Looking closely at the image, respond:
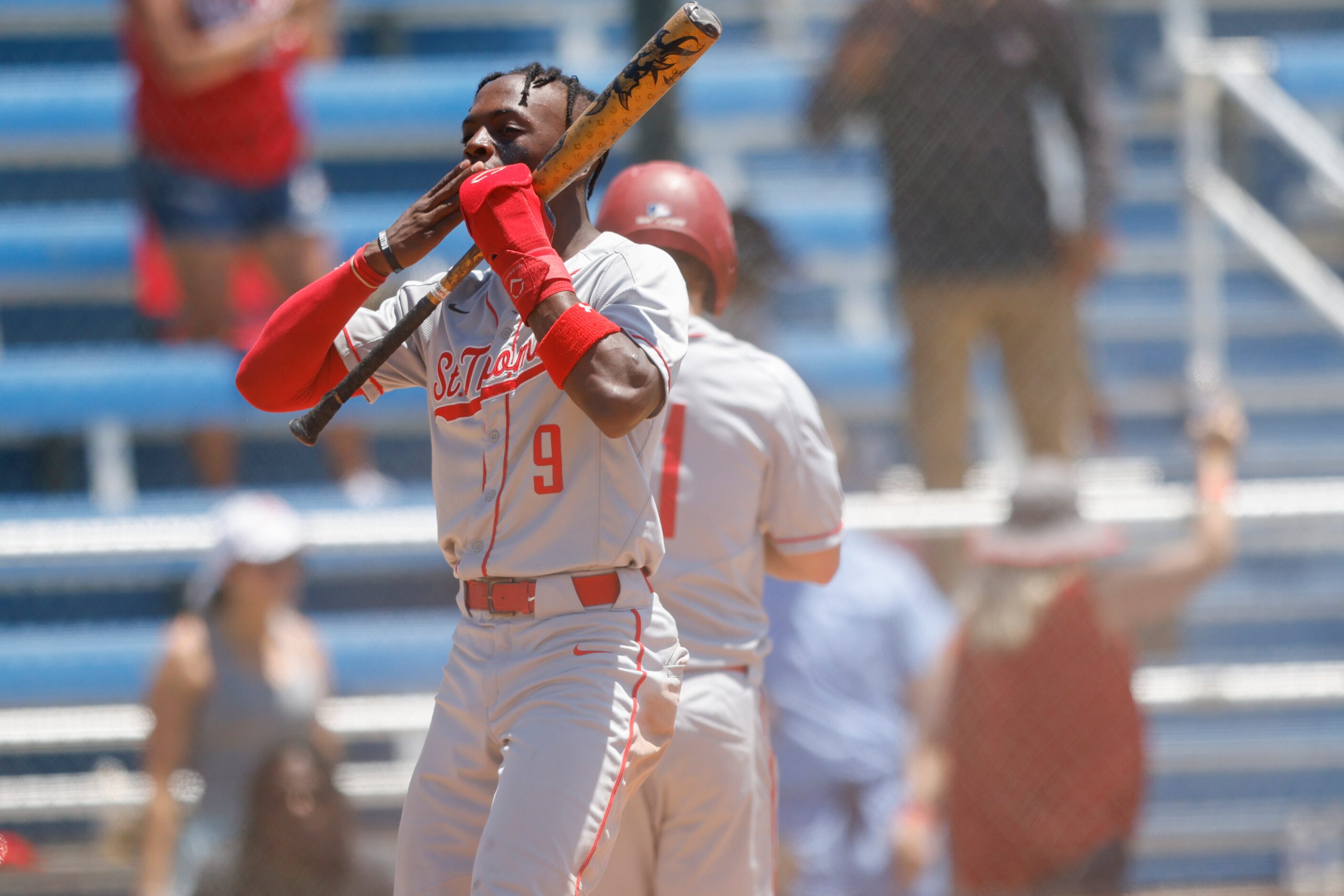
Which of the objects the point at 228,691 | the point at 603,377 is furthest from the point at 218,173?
the point at 603,377

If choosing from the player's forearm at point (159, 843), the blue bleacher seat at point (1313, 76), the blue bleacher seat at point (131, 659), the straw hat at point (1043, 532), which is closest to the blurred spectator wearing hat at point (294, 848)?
the player's forearm at point (159, 843)

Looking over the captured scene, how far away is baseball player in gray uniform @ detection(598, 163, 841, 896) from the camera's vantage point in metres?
2.17

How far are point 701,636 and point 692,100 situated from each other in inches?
147

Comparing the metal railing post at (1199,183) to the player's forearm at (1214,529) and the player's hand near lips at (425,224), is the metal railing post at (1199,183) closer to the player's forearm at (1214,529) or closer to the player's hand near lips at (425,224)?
the player's forearm at (1214,529)

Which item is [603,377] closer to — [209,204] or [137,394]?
[209,204]

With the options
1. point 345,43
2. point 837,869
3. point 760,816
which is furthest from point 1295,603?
point 345,43

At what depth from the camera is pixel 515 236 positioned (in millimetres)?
1734

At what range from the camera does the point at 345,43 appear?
6391mm

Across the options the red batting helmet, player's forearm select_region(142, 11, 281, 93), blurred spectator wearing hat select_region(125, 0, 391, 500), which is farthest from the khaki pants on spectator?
player's forearm select_region(142, 11, 281, 93)

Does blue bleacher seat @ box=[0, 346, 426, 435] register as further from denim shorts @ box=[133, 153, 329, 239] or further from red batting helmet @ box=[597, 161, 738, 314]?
red batting helmet @ box=[597, 161, 738, 314]

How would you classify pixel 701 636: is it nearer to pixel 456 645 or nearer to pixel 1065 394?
pixel 456 645

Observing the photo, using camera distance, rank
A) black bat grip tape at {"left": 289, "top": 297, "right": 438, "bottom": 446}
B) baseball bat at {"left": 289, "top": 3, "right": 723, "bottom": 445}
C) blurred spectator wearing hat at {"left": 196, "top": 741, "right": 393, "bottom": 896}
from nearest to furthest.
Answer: baseball bat at {"left": 289, "top": 3, "right": 723, "bottom": 445}, black bat grip tape at {"left": 289, "top": 297, "right": 438, "bottom": 446}, blurred spectator wearing hat at {"left": 196, "top": 741, "right": 393, "bottom": 896}

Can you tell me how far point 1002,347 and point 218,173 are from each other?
2.48m

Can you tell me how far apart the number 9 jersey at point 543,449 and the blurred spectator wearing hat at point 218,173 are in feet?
9.35
